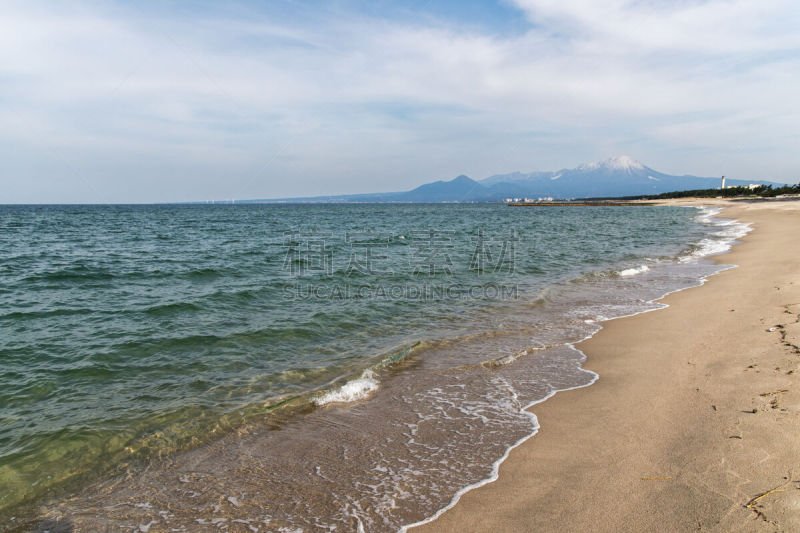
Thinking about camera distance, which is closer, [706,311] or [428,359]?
[428,359]

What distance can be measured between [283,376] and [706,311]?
363 inches

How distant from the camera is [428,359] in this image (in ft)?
25.0

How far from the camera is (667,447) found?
4168 millimetres

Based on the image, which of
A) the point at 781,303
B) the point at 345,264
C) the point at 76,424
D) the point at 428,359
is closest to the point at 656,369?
the point at 428,359

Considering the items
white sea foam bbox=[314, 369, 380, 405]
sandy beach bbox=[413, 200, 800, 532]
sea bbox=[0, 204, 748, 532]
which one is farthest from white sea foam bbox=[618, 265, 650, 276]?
white sea foam bbox=[314, 369, 380, 405]

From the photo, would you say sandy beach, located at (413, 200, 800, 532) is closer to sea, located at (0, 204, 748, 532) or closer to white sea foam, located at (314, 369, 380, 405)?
sea, located at (0, 204, 748, 532)

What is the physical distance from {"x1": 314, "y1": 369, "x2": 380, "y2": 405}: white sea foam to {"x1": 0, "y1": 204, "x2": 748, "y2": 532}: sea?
37mm

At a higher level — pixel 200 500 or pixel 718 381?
pixel 718 381

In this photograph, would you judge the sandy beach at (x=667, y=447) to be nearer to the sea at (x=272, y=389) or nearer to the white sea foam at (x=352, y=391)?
the sea at (x=272, y=389)

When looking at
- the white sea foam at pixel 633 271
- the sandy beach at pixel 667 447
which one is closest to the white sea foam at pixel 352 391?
the sandy beach at pixel 667 447

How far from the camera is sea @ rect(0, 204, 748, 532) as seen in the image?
12.8 feet

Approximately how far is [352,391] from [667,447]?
3.94 meters

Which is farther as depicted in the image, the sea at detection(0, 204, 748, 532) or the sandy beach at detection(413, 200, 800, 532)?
the sea at detection(0, 204, 748, 532)

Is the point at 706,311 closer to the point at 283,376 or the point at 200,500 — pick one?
the point at 283,376
